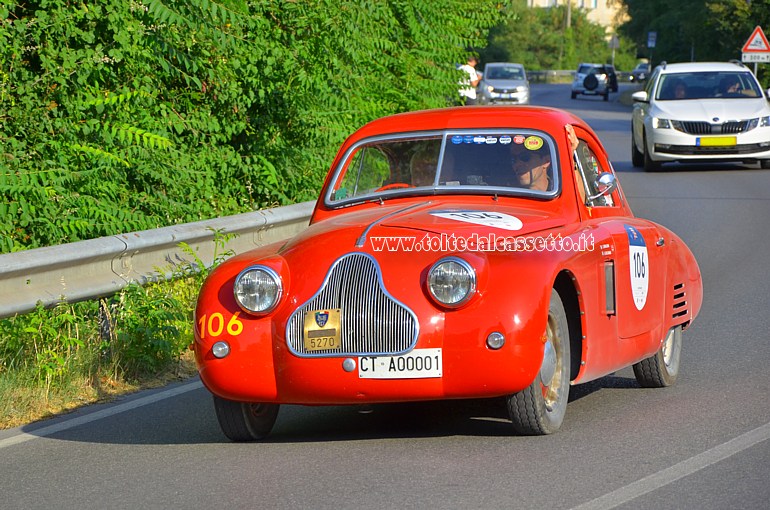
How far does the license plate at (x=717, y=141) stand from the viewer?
905 inches

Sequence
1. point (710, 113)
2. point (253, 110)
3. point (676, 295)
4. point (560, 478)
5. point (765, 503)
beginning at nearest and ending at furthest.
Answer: point (765, 503)
point (560, 478)
point (676, 295)
point (253, 110)
point (710, 113)

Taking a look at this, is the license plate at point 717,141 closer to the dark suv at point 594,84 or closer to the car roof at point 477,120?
the car roof at point 477,120

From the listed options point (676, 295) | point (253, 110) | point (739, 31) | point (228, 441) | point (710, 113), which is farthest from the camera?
point (739, 31)

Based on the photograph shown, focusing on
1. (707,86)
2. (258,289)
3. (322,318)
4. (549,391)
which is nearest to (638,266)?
(549,391)

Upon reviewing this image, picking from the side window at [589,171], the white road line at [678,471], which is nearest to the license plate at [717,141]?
the side window at [589,171]

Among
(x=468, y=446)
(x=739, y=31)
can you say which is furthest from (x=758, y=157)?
(x=739, y=31)

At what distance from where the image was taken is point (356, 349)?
20.9 ft

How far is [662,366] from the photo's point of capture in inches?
313

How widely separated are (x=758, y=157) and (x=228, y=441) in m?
18.3

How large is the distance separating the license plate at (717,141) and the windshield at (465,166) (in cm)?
1584

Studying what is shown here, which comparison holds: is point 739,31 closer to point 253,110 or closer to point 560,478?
point 253,110

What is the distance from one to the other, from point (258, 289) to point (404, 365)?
0.80 metres

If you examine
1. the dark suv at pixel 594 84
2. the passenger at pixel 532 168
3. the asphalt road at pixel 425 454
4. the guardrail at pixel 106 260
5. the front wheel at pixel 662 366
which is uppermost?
the passenger at pixel 532 168

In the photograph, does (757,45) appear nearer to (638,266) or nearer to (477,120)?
(477,120)
